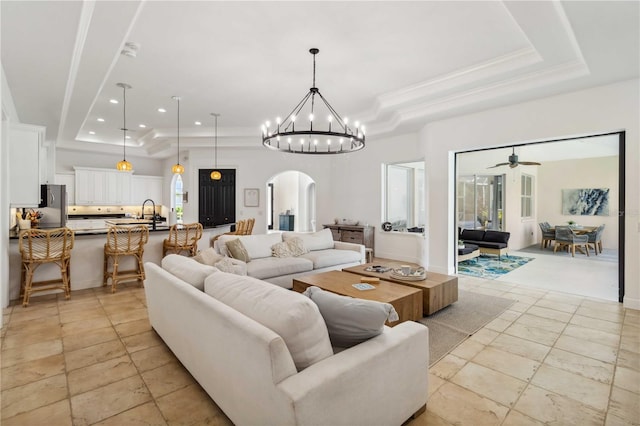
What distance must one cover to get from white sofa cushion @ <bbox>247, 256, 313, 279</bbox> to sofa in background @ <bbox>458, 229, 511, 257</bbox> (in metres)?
4.23

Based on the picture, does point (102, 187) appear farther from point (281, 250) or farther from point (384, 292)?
point (384, 292)

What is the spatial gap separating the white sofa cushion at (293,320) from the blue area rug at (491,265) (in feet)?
16.2

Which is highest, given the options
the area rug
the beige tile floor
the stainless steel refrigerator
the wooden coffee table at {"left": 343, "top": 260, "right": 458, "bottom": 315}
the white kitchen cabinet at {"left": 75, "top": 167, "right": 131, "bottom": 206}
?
the white kitchen cabinet at {"left": 75, "top": 167, "right": 131, "bottom": 206}

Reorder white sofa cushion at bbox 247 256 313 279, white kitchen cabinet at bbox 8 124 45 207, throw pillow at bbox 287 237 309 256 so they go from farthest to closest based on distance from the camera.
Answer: throw pillow at bbox 287 237 309 256 < white sofa cushion at bbox 247 256 313 279 < white kitchen cabinet at bbox 8 124 45 207

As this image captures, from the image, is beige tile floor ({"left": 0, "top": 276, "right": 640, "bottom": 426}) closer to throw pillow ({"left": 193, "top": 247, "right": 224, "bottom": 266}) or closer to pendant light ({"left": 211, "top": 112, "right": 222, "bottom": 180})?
throw pillow ({"left": 193, "top": 247, "right": 224, "bottom": 266})

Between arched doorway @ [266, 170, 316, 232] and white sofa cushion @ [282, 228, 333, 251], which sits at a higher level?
arched doorway @ [266, 170, 316, 232]

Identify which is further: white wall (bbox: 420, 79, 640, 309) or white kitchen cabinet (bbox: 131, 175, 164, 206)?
white kitchen cabinet (bbox: 131, 175, 164, 206)

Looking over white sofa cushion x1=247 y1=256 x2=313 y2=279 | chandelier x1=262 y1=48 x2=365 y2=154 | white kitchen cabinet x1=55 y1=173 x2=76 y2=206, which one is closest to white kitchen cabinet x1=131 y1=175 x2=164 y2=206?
white kitchen cabinet x1=55 y1=173 x2=76 y2=206

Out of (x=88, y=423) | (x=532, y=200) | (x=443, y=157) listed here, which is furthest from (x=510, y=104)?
(x=532, y=200)

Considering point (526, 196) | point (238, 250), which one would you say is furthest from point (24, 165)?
point (526, 196)

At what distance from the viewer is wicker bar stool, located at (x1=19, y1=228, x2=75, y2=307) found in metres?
3.88

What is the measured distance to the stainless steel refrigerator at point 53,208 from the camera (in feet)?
19.7

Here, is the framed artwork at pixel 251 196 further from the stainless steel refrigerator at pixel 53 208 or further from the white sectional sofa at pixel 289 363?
the white sectional sofa at pixel 289 363

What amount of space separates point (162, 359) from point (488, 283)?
4.73 m
